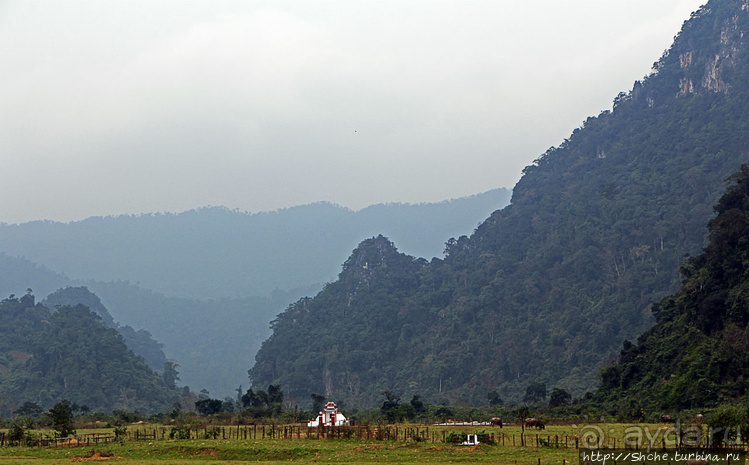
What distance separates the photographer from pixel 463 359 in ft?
410

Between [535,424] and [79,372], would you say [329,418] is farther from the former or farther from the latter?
[79,372]

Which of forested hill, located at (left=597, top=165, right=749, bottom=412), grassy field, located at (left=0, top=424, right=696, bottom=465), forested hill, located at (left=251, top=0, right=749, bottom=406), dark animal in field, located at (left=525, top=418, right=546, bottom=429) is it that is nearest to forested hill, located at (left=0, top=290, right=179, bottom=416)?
forested hill, located at (left=251, top=0, right=749, bottom=406)

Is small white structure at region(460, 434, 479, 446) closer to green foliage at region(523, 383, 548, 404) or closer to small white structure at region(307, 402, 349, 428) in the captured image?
small white structure at region(307, 402, 349, 428)

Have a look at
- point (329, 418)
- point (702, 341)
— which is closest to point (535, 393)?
point (702, 341)

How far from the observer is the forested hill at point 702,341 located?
205 ft

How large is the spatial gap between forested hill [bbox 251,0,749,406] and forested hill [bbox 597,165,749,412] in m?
24.0

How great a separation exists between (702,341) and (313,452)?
4356cm

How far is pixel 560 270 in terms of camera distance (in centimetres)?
13400

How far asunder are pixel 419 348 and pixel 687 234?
45.8 m

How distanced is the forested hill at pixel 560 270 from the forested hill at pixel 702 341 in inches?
944

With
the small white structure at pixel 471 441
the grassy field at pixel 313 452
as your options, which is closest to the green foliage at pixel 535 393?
the grassy field at pixel 313 452

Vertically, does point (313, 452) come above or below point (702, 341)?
below

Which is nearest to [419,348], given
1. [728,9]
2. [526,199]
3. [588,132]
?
[526,199]

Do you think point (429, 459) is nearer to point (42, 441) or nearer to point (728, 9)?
point (42, 441)
